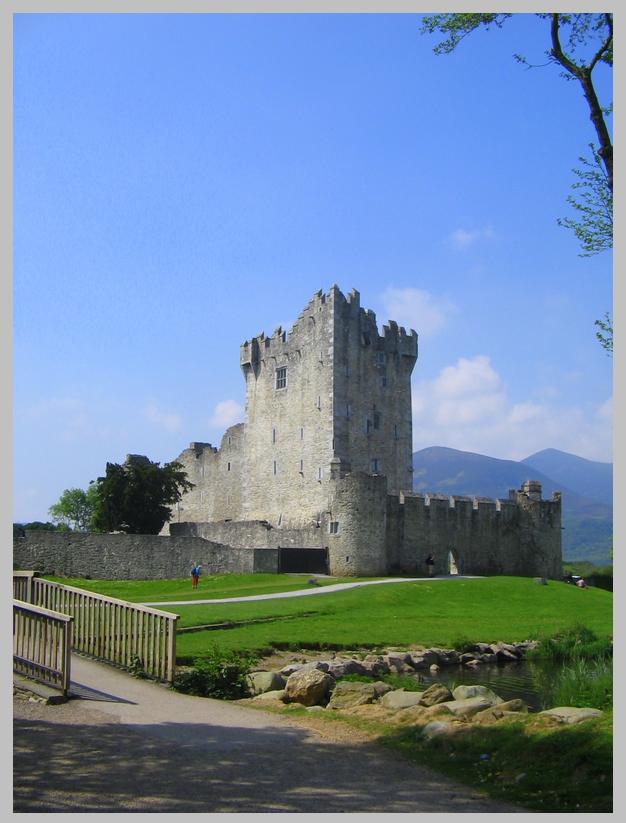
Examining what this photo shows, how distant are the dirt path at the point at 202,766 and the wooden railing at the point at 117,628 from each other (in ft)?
7.01

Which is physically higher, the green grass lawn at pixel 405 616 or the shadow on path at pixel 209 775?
the shadow on path at pixel 209 775

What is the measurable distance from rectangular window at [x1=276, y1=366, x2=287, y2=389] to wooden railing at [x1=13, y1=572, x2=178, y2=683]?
42.6 m

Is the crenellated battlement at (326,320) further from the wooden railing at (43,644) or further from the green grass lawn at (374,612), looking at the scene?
the wooden railing at (43,644)

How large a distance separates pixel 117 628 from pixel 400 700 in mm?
5733

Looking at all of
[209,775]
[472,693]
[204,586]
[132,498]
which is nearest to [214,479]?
[132,498]

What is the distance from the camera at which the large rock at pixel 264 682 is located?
15820mm

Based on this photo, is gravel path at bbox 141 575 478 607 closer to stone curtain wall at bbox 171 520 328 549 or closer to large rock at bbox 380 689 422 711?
stone curtain wall at bbox 171 520 328 549

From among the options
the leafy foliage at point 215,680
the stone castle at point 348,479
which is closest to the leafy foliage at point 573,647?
the leafy foliage at point 215,680

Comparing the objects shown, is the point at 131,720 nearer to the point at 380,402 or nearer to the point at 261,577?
the point at 261,577

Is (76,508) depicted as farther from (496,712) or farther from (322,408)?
(496,712)

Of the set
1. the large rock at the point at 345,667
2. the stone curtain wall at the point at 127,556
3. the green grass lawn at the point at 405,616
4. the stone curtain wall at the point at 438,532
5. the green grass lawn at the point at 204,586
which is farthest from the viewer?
the stone curtain wall at the point at 438,532

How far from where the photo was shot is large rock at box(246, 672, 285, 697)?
1582cm

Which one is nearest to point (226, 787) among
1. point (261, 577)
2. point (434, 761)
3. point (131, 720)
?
→ point (434, 761)

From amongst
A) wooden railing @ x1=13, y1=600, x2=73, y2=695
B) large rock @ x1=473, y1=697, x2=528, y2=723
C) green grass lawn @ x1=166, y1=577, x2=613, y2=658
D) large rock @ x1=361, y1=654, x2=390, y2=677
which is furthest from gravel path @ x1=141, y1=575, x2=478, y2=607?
large rock @ x1=473, y1=697, x2=528, y2=723
